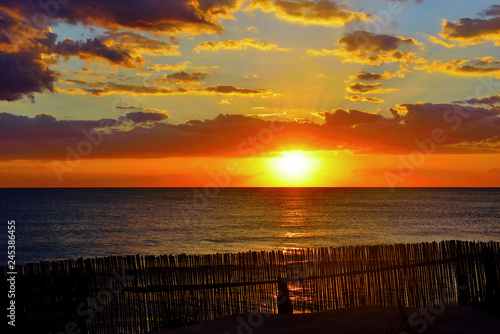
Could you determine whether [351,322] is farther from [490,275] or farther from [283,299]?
[490,275]

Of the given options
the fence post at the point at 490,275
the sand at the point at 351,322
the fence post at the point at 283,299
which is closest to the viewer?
the sand at the point at 351,322

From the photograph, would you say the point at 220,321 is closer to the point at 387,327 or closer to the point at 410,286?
the point at 387,327

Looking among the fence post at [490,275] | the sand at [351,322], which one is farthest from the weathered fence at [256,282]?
the sand at [351,322]

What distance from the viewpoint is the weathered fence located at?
8.38 metres

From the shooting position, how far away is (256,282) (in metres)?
8.77

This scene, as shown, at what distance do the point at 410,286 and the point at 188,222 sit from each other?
45910mm

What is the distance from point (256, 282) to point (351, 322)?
2.16m

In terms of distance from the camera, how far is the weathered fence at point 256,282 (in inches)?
330

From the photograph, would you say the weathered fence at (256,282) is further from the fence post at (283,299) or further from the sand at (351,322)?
the sand at (351,322)

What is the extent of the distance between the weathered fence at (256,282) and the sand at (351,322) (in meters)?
0.77

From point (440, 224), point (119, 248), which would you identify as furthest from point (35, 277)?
point (440, 224)

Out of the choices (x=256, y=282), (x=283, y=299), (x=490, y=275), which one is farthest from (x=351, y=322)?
(x=490, y=275)

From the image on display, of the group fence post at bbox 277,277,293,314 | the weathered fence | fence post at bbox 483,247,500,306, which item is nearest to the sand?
fence post at bbox 277,277,293,314

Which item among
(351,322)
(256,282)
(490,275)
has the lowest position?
(351,322)
